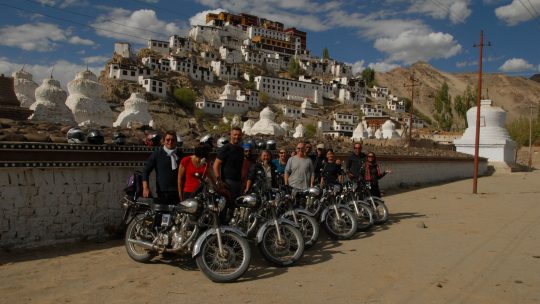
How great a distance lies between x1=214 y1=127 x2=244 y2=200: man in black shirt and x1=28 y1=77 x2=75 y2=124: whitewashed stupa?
9018mm

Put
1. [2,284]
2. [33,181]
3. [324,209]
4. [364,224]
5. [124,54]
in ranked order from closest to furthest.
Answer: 1. [2,284]
2. [33,181]
3. [324,209]
4. [364,224]
5. [124,54]

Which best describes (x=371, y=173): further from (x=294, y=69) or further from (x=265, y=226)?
(x=294, y=69)

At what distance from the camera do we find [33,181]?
6812mm

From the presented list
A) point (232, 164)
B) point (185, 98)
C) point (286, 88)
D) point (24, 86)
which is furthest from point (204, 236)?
point (286, 88)

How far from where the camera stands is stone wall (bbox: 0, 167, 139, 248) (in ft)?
21.5

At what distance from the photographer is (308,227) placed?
24.3ft

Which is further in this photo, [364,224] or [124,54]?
[124,54]

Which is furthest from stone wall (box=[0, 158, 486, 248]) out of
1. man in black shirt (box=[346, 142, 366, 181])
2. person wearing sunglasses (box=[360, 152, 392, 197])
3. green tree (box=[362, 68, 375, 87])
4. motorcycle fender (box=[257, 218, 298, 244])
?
green tree (box=[362, 68, 375, 87])

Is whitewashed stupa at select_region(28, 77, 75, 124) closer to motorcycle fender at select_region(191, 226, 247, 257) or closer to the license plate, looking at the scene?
the license plate

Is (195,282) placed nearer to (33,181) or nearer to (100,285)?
(100,285)

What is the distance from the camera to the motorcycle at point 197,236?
5.57m

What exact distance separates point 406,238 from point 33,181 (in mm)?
6609

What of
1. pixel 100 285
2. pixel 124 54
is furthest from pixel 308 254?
pixel 124 54

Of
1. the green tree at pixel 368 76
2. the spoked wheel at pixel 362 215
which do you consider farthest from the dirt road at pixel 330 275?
the green tree at pixel 368 76
